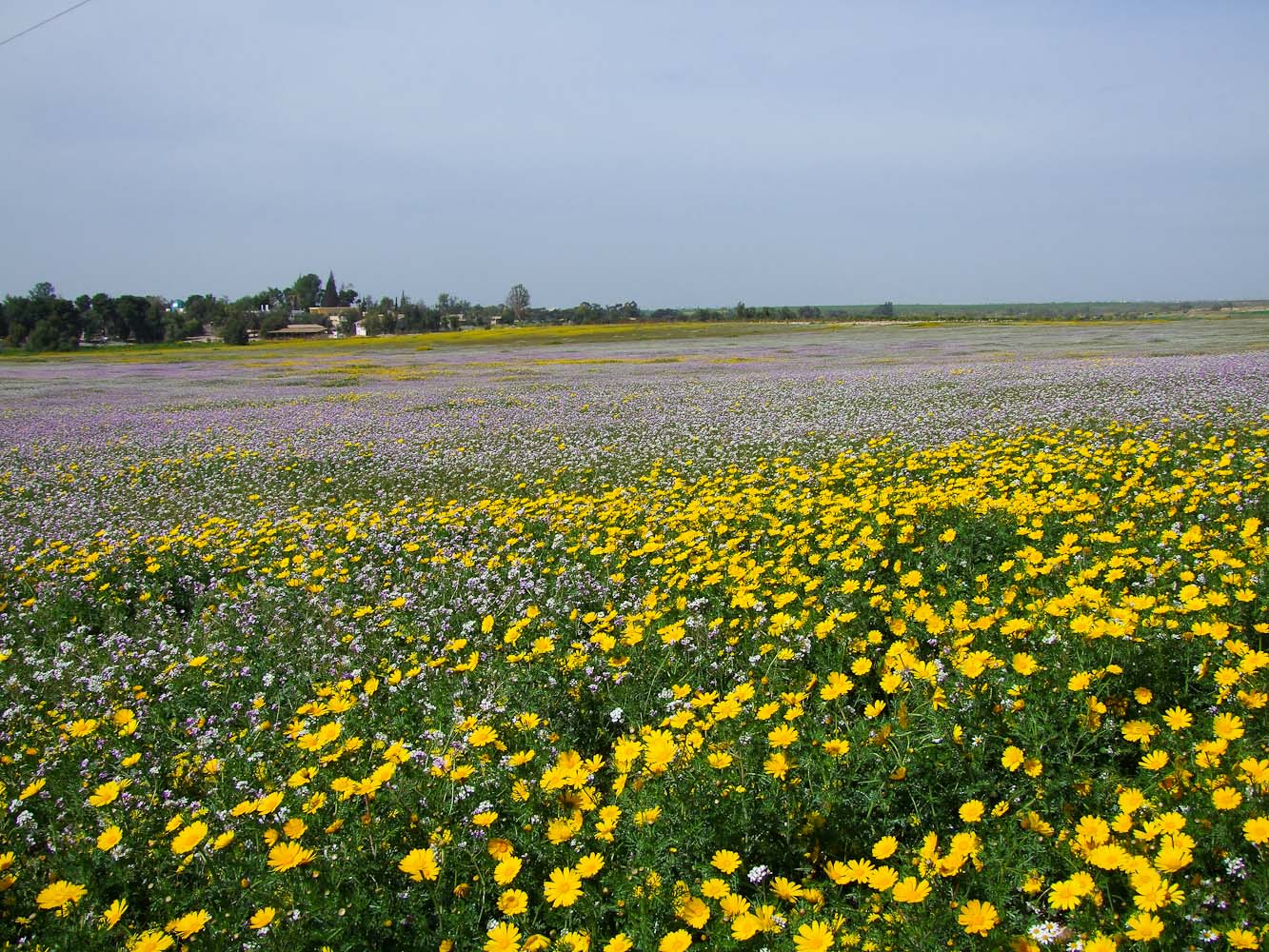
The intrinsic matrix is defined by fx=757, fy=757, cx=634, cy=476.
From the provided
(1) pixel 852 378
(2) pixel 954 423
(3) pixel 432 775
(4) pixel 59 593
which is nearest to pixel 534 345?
(1) pixel 852 378

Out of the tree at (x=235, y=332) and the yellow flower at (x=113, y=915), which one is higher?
the tree at (x=235, y=332)

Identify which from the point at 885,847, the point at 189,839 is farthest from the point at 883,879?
the point at 189,839

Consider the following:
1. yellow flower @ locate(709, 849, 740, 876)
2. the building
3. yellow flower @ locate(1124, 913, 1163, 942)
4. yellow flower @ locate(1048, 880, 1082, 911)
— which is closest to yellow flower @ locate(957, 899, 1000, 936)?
yellow flower @ locate(1048, 880, 1082, 911)

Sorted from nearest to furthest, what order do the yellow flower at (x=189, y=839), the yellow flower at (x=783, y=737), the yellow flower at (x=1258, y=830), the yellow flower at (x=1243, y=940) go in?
1. the yellow flower at (x=1243, y=940)
2. the yellow flower at (x=1258, y=830)
3. the yellow flower at (x=189, y=839)
4. the yellow flower at (x=783, y=737)

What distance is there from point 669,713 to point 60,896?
246 centimetres

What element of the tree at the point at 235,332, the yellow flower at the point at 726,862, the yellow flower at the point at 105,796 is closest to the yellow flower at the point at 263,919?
the yellow flower at the point at 105,796

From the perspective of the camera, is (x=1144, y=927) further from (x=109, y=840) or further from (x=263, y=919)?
(x=109, y=840)

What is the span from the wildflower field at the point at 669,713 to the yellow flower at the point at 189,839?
17 millimetres

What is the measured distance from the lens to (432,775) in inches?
125

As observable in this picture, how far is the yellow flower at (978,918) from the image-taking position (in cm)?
211

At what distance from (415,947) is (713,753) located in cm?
123

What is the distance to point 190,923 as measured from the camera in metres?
2.36

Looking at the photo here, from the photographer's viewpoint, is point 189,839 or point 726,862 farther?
point 189,839

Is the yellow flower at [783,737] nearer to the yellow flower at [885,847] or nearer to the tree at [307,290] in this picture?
the yellow flower at [885,847]
